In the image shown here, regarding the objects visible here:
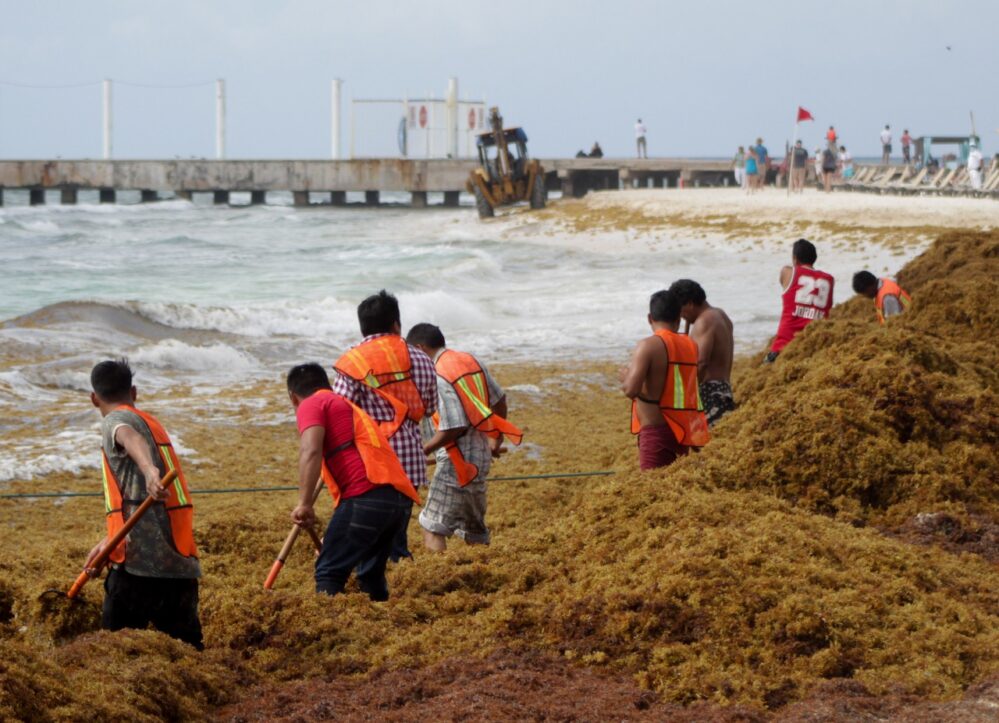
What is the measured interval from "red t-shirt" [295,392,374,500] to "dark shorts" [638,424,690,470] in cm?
220

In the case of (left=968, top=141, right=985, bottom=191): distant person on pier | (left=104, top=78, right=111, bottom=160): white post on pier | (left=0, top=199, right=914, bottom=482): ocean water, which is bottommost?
(left=0, top=199, right=914, bottom=482): ocean water

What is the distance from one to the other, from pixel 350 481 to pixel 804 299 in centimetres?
566

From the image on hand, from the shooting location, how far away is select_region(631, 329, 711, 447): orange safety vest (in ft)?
23.7

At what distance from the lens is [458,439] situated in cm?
702

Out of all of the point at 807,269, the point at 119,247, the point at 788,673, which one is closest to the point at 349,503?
the point at 788,673

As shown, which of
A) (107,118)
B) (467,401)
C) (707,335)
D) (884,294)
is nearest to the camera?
(467,401)

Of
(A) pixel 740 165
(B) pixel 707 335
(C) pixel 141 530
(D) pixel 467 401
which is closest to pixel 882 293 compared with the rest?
(B) pixel 707 335

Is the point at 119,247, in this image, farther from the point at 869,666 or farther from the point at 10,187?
the point at 869,666

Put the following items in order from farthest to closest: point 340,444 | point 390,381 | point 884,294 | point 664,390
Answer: point 884,294, point 664,390, point 390,381, point 340,444

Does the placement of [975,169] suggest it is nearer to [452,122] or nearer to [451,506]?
[452,122]

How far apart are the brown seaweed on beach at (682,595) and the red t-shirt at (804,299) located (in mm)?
1478

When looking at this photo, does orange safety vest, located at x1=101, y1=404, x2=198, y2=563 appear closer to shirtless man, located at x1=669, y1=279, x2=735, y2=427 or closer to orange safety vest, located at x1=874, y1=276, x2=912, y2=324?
shirtless man, located at x1=669, y1=279, x2=735, y2=427

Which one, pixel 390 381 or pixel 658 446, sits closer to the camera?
pixel 390 381

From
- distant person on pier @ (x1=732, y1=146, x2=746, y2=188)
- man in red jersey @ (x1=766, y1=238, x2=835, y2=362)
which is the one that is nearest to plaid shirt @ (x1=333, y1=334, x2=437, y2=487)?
man in red jersey @ (x1=766, y1=238, x2=835, y2=362)
